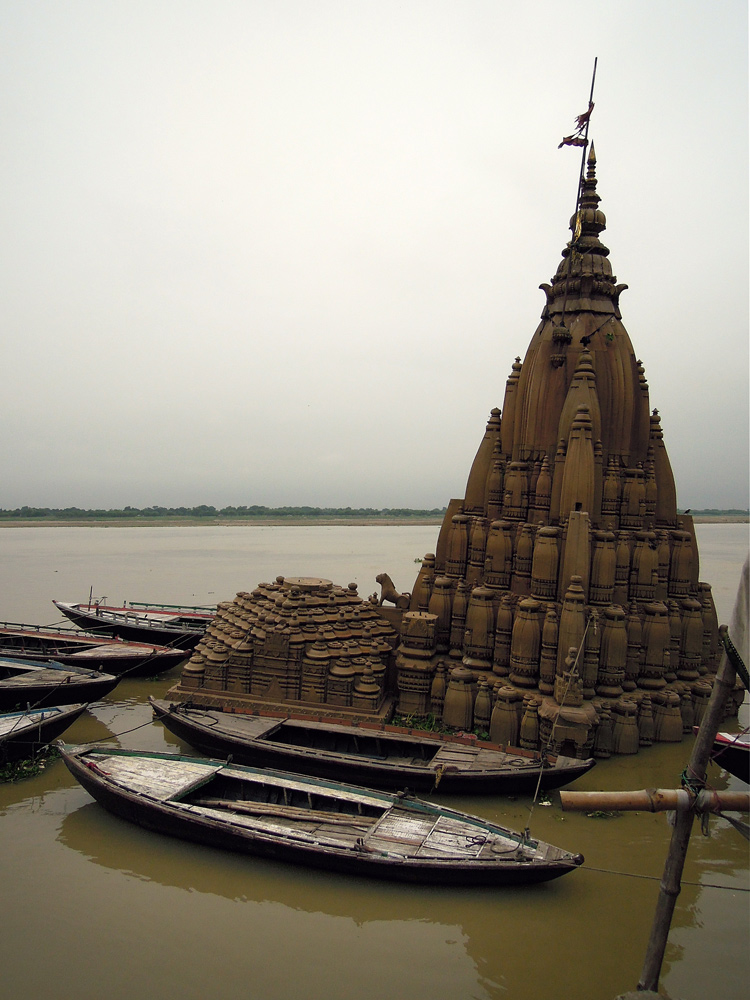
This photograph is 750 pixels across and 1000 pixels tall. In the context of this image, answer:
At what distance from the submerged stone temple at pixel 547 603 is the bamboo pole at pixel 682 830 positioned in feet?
27.6

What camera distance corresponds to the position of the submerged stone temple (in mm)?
16250

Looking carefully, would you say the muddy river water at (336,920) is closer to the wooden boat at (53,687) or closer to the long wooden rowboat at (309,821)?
the long wooden rowboat at (309,821)

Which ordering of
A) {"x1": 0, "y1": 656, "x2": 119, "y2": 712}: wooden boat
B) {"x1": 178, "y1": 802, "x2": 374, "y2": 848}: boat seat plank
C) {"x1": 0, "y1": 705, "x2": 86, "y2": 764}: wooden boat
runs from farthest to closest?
{"x1": 0, "y1": 656, "x2": 119, "y2": 712}: wooden boat, {"x1": 0, "y1": 705, "x2": 86, "y2": 764}: wooden boat, {"x1": 178, "y1": 802, "x2": 374, "y2": 848}: boat seat plank

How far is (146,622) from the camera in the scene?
29453 millimetres

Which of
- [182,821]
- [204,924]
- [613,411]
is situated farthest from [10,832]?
[613,411]

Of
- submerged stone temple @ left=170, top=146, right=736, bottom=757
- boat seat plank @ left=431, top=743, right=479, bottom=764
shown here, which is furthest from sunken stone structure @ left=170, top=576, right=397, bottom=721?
boat seat plank @ left=431, top=743, right=479, bottom=764

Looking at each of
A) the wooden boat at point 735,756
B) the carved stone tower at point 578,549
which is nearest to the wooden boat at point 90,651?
the carved stone tower at point 578,549

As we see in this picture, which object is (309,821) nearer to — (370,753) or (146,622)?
(370,753)

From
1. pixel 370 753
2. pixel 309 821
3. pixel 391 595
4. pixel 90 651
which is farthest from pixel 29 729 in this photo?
pixel 391 595

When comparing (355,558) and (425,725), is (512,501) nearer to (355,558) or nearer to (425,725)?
(425,725)

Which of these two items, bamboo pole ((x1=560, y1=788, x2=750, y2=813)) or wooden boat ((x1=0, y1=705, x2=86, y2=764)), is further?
wooden boat ((x1=0, y1=705, x2=86, y2=764))

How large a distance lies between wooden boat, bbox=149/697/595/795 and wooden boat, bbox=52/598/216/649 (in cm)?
1083

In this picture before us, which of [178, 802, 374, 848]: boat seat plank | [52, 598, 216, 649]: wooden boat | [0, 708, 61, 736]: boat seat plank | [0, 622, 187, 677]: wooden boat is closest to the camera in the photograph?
[178, 802, 374, 848]: boat seat plank

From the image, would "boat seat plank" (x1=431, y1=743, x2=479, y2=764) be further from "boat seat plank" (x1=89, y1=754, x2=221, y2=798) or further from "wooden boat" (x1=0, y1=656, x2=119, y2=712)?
"wooden boat" (x1=0, y1=656, x2=119, y2=712)
